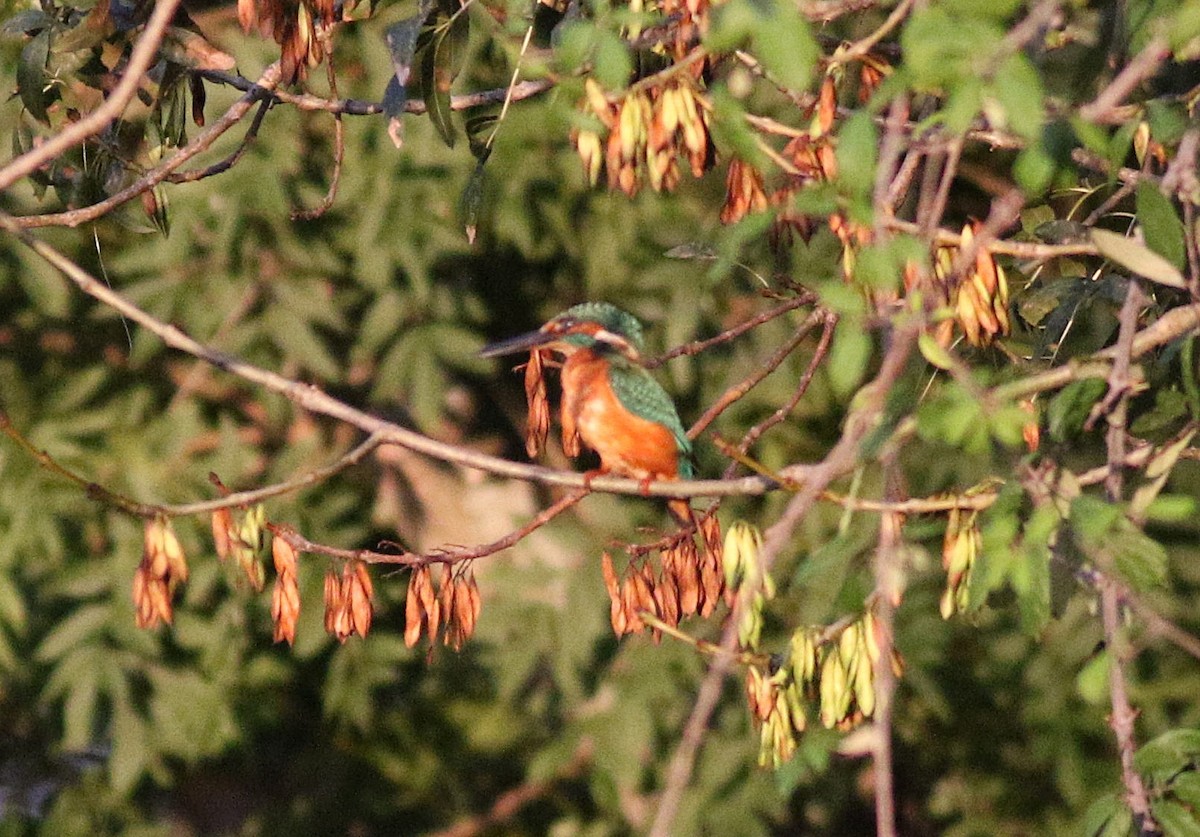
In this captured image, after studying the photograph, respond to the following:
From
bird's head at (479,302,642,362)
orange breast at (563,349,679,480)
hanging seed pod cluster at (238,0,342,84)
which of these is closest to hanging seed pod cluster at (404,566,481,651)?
hanging seed pod cluster at (238,0,342,84)

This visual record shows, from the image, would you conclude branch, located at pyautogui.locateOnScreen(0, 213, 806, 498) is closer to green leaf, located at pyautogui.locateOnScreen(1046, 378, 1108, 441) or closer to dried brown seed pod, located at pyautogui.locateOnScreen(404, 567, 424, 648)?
dried brown seed pod, located at pyautogui.locateOnScreen(404, 567, 424, 648)

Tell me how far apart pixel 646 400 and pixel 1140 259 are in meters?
1.56

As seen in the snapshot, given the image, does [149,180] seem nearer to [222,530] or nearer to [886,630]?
[222,530]

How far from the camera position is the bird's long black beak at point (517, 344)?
2.91 meters

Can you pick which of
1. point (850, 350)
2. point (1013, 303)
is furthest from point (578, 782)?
point (850, 350)

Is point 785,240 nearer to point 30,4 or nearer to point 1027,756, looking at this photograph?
point 30,4

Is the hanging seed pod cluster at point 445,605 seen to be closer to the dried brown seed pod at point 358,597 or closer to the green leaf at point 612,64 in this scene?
the dried brown seed pod at point 358,597

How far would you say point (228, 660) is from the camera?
4766mm

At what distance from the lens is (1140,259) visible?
5.76 ft

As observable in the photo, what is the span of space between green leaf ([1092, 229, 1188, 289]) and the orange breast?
150cm

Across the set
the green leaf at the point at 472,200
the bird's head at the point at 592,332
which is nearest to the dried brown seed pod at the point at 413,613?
the green leaf at the point at 472,200

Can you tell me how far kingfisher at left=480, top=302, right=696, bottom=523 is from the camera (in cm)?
322

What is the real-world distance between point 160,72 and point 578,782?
3.89m

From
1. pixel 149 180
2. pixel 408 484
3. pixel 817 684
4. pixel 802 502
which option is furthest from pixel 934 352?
pixel 408 484
